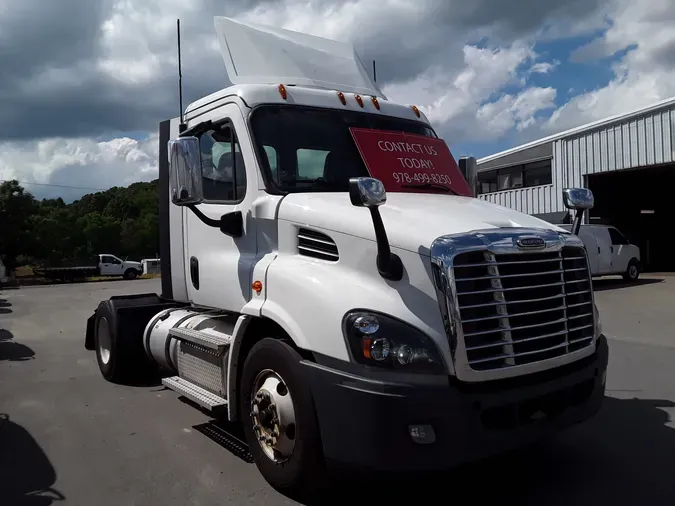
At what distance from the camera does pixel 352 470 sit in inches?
136

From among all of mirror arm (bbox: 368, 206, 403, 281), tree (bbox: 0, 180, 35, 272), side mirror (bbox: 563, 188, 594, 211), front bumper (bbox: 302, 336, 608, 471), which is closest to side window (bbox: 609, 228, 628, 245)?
side mirror (bbox: 563, 188, 594, 211)

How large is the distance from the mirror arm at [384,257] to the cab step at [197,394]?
6.07 ft

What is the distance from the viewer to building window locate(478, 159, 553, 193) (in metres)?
26.0

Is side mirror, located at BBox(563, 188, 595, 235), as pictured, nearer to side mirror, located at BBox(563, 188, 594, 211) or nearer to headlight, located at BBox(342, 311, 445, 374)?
side mirror, located at BBox(563, 188, 594, 211)

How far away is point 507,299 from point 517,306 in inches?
4.4

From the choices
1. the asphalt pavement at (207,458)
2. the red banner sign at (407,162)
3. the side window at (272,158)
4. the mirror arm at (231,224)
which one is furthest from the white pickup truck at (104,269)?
the side window at (272,158)

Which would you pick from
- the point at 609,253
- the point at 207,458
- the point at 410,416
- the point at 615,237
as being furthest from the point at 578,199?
the point at 615,237

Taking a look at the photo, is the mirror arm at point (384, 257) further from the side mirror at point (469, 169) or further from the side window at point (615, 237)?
the side window at point (615, 237)

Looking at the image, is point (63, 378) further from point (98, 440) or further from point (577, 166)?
point (577, 166)

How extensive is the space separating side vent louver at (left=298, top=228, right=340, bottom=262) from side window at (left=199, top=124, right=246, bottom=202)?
32.5 inches

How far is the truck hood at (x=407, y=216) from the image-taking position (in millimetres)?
3771

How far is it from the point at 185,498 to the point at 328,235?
2.02 m

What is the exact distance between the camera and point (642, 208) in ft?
95.8

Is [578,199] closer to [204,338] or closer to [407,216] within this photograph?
[407,216]
